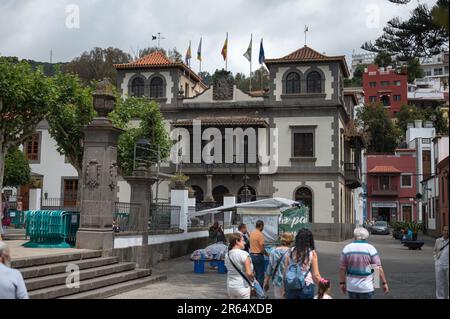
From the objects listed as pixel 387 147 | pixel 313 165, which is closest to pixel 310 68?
pixel 313 165

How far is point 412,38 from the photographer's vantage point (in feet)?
56.5

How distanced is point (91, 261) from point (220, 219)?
717 inches

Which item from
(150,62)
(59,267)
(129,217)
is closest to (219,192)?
(150,62)

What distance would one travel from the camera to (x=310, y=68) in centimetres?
3775

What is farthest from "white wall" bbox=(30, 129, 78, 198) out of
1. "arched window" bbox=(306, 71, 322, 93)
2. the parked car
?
the parked car

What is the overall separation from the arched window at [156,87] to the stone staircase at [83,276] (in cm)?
2714

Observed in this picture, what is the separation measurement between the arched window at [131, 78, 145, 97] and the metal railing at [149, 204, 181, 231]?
66.7ft

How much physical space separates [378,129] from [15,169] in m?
54.6

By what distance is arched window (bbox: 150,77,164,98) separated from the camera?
40.2 meters

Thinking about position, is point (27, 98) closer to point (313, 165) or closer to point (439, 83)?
point (313, 165)

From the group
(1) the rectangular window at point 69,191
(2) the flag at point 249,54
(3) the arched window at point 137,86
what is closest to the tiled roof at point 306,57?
(2) the flag at point 249,54

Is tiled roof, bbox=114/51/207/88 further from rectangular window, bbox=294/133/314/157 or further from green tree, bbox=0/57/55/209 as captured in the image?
green tree, bbox=0/57/55/209

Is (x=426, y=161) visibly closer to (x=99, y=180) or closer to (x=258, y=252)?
(x=99, y=180)
